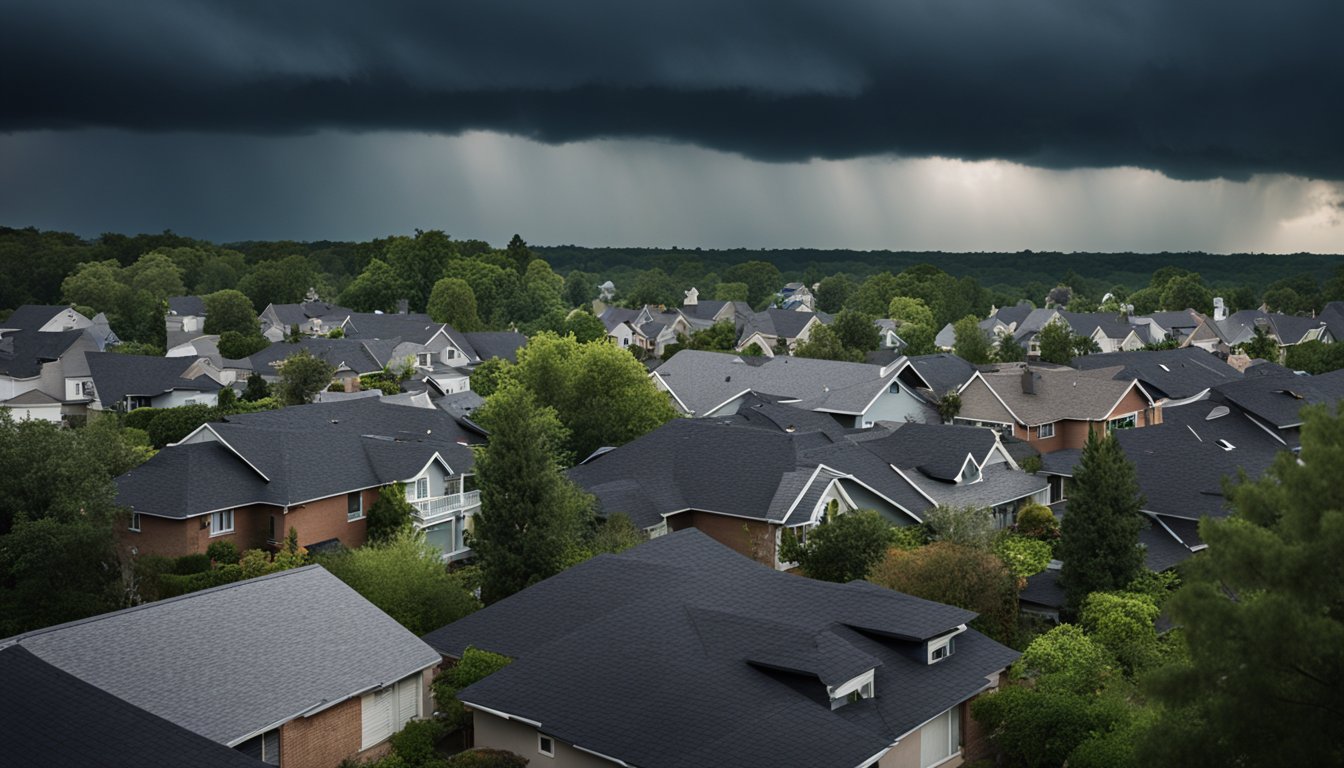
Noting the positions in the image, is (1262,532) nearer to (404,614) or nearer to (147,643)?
(147,643)

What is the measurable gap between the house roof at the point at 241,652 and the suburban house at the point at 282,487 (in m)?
14.5

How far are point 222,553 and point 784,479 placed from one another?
805 inches

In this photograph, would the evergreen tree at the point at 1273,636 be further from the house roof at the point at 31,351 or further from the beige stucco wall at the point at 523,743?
the house roof at the point at 31,351

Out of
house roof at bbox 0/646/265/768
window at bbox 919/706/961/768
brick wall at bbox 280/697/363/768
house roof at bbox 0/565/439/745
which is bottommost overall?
window at bbox 919/706/961/768

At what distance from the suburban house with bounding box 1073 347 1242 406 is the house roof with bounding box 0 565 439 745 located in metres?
54.0

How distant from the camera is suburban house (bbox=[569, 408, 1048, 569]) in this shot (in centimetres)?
4225

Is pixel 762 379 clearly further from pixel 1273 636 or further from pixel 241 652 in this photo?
pixel 1273 636

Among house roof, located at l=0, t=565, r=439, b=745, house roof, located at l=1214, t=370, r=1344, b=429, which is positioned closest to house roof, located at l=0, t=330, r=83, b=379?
house roof, located at l=0, t=565, r=439, b=745

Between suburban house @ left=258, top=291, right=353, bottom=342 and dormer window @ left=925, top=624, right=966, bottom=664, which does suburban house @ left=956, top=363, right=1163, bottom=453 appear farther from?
suburban house @ left=258, top=291, right=353, bottom=342

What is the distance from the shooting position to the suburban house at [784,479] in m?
42.2

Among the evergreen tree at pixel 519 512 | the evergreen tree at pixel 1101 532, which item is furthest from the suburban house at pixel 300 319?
the evergreen tree at pixel 1101 532

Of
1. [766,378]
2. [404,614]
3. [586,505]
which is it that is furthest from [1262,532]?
[766,378]

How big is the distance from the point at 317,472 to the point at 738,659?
23.4m

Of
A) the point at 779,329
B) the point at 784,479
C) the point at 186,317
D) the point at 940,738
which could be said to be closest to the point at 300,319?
the point at 186,317
